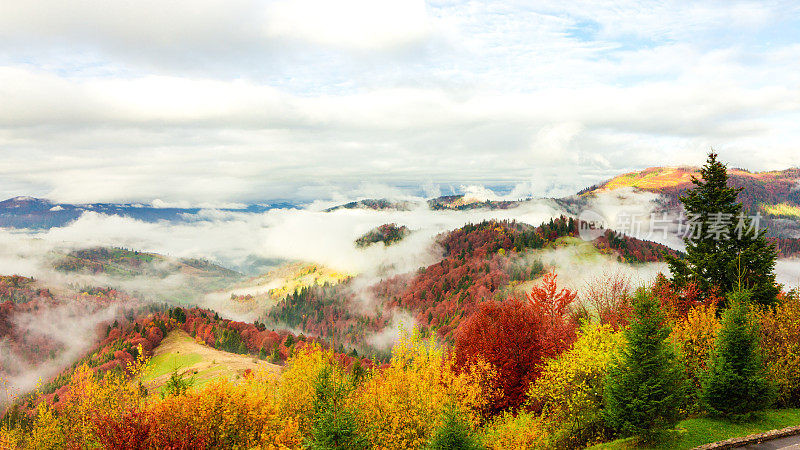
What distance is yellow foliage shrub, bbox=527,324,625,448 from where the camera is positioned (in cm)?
3575

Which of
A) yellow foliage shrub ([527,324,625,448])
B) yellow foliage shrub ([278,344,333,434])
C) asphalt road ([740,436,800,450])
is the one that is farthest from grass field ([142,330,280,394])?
asphalt road ([740,436,800,450])

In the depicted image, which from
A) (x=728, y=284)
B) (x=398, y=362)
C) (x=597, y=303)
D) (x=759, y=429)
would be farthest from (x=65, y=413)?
(x=728, y=284)

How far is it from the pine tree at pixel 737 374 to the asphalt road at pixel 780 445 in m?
3.40

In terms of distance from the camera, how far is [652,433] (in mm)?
33812

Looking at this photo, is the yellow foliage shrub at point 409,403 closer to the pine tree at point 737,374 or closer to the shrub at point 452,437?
the shrub at point 452,437

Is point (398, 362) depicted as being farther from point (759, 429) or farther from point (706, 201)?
point (706, 201)

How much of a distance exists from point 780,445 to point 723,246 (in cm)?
2764

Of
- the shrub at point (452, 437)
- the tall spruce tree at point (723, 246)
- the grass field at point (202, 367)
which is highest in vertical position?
the tall spruce tree at point (723, 246)

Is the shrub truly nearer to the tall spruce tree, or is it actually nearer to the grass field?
the tall spruce tree

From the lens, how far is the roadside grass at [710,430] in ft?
116

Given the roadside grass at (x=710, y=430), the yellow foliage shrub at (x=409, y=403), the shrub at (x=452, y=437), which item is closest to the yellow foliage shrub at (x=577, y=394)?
the roadside grass at (x=710, y=430)

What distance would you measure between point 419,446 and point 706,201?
49532mm

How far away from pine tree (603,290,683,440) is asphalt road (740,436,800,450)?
668 centimetres

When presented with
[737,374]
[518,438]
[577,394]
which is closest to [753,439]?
[737,374]
